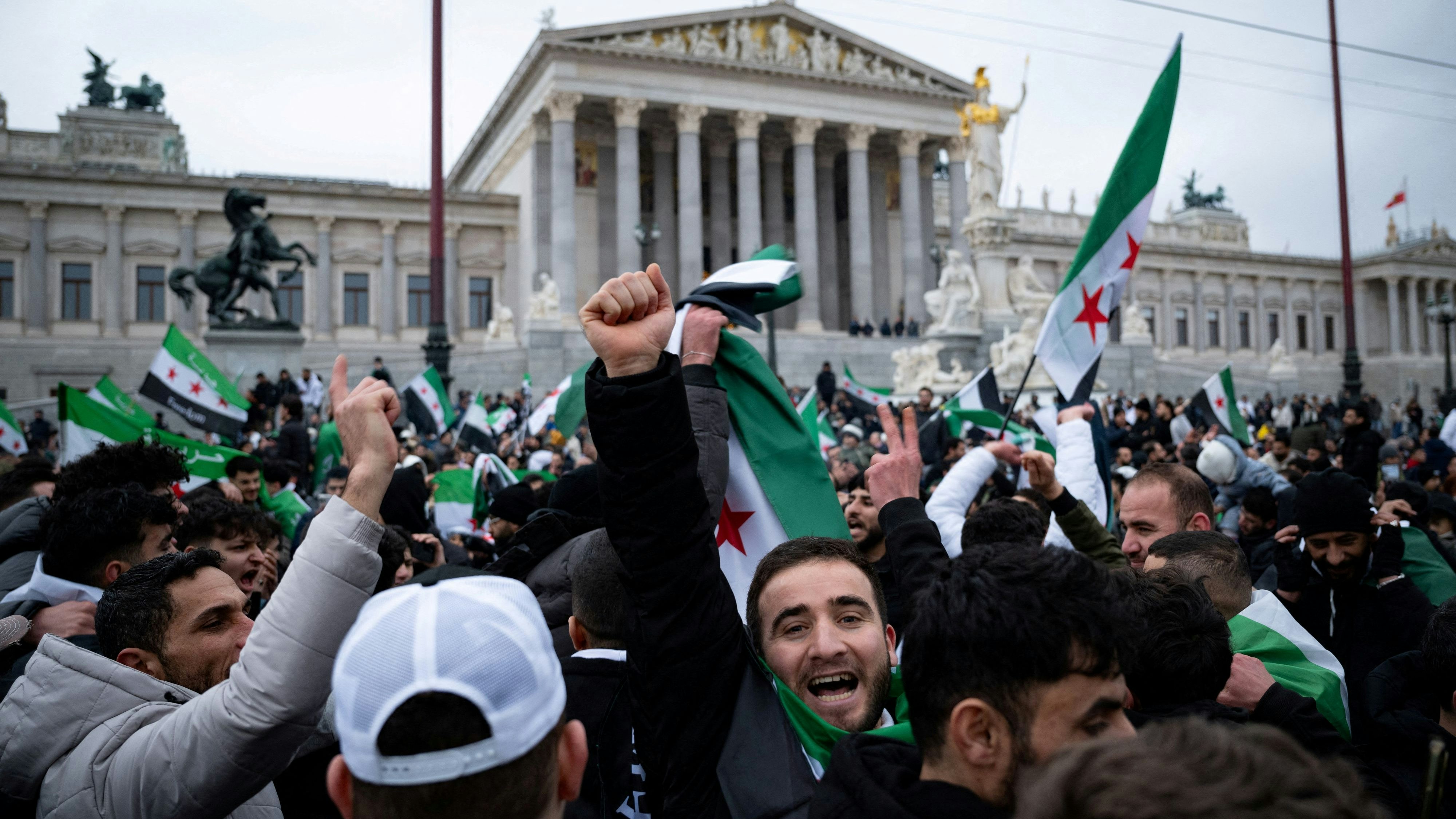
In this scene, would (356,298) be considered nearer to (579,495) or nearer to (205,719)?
(579,495)

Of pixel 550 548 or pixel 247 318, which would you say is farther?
pixel 247 318

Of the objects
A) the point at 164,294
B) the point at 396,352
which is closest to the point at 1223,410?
the point at 396,352

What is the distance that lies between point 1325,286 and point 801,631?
2822 inches

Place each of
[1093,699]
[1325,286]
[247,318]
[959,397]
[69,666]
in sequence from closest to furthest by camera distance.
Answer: [1093,699] < [69,666] < [959,397] < [247,318] < [1325,286]

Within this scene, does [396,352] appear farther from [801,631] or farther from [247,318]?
[801,631]

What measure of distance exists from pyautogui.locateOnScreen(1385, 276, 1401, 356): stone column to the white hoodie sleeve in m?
69.8

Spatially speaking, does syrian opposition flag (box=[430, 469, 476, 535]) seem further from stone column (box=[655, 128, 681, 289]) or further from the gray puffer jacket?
stone column (box=[655, 128, 681, 289])

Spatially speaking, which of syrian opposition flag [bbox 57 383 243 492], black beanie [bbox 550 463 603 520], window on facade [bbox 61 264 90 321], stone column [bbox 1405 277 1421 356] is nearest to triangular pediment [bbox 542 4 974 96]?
window on facade [bbox 61 264 90 321]

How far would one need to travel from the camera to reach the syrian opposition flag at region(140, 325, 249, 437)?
31.5 ft

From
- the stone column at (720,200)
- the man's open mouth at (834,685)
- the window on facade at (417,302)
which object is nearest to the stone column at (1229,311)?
the stone column at (720,200)

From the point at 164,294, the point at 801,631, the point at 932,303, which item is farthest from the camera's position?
the point at 164,294

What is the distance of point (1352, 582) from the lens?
146 inches

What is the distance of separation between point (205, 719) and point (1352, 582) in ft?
11.7

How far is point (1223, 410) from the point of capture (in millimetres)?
10992
